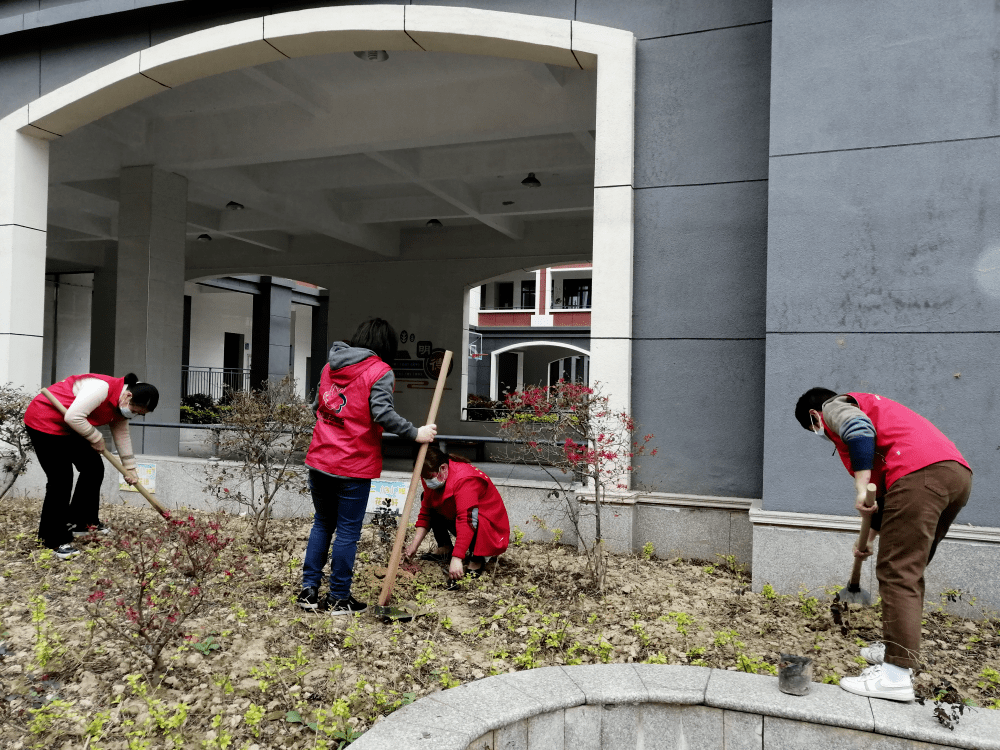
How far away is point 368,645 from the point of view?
11.5 ft

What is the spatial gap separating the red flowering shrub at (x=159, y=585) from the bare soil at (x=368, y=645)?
10 centimetres

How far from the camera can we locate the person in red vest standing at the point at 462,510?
4.41 m

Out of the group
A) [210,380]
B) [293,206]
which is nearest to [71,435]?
[293,206]

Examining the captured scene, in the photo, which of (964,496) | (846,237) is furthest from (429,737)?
(846,237)

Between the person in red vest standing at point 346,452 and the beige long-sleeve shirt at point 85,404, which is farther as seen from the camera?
the beige long-sleeve shirt at point 85,404

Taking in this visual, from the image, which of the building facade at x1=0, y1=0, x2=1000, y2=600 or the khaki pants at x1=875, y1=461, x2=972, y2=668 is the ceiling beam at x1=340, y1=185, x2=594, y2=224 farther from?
the khaki pants at x1=875, y1=461, x2=972, y2=668

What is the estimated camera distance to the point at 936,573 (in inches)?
162

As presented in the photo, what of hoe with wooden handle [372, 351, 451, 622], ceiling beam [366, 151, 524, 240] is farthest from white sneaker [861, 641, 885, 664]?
ceiling beam [366, 151, 524, 240]

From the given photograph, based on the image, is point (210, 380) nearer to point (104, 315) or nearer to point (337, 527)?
point (104, 315)

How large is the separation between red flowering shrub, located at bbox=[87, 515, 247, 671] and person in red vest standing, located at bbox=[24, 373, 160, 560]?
48cm

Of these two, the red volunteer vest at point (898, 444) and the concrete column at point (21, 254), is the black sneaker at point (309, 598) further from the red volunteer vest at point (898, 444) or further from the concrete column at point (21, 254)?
the concrete column at point (21, 254)

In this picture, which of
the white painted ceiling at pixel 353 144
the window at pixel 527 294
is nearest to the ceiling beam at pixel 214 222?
the white painted ceiling at pixel 353 144

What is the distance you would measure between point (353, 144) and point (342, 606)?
6.09 meters

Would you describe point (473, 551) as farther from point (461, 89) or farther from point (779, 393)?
point (461, 89)
